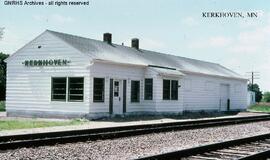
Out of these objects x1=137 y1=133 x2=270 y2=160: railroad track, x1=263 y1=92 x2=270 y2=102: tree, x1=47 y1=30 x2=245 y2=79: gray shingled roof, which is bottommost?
x1=137 y1=133 x2=270 y2=160: railroad track

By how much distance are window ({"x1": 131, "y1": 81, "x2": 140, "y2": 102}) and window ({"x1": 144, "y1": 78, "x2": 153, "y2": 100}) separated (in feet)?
1.54

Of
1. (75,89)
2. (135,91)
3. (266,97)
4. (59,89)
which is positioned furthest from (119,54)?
(266,97)

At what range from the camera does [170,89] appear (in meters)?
29.6

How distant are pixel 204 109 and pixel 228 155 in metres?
25.0

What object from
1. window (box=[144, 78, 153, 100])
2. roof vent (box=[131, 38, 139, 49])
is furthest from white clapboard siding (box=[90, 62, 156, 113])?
roof vent (box=[131, 38, 139, 49])

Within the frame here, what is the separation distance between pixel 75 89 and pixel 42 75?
2.52 m

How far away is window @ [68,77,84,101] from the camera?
24344 millimetres

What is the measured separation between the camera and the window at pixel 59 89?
24953 mm

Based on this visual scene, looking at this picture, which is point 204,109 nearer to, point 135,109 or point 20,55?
point 135,109

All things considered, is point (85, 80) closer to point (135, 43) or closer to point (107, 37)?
point (107, 37)

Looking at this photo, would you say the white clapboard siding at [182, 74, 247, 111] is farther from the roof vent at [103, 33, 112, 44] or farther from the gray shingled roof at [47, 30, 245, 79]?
the roof vent at [103, 33, 112, 44]

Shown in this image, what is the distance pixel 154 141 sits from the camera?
13.8 meters

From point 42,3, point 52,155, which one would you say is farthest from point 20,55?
point 52,155

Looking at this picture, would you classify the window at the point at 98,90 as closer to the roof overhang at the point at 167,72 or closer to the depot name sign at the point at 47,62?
the depot name sign at the point at 47,62
